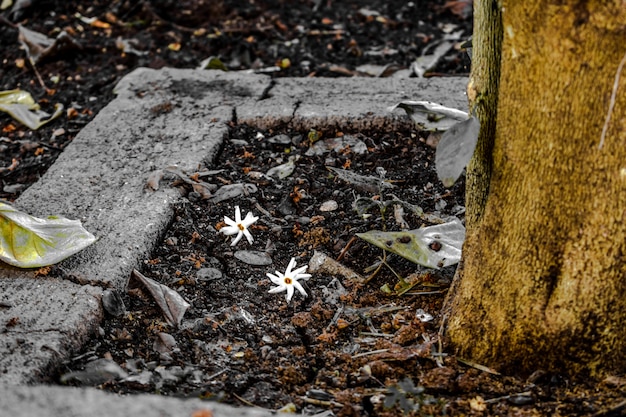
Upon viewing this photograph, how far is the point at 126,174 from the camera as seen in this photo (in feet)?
7.10

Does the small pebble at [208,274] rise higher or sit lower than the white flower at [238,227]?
lower

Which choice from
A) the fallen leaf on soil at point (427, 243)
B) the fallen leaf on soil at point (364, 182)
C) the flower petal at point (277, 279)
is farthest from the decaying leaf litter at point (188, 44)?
the fallen leaf on soil at point (427, 243)

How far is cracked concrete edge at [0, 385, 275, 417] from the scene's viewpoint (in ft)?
3.56

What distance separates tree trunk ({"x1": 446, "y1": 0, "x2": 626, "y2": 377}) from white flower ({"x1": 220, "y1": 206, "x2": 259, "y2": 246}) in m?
0.62

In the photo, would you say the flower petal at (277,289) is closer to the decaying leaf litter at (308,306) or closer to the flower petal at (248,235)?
the decaying leaf litter at (308,306)

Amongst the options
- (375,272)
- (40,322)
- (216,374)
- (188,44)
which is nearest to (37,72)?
(188,44)

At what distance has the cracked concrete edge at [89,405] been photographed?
3.56 ft

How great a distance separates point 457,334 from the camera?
147 cm

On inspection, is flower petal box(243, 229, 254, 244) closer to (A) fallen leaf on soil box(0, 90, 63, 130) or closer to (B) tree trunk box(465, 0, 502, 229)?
(B) tree trunk box(465, 0, 502, 229)

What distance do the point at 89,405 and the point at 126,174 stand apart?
114 cm

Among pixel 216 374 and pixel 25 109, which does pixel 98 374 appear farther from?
pixel 25 109

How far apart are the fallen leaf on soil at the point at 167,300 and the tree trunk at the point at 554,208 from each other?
0.56 m

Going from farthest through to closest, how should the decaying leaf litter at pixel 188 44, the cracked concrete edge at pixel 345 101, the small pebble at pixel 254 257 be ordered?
the decaying leaf litter at pixel 188 44, the cracked concrete edge at pixel 345 101, the small pebble at pixel 254 257

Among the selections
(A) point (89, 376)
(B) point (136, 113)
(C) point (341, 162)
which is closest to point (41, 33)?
(B) point (136, 113)
